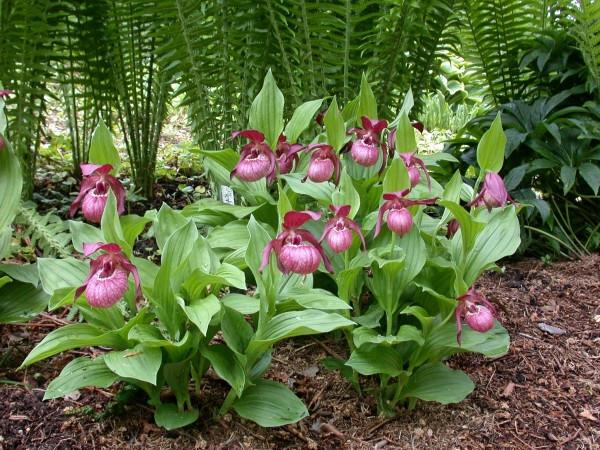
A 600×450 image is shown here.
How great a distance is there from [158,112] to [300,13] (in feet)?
2.39

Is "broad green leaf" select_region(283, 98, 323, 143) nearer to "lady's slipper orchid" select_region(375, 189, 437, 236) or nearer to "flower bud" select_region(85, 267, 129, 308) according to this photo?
"lady's slipper orchid" select_region(375, 189, 437, 236)

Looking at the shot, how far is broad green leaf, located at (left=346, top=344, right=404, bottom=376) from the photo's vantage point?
4.42 ft

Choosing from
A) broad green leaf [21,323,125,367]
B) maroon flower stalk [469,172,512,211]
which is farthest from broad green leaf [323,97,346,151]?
broad green leaf [21,323,125,367]

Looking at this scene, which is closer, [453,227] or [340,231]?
[340,231]

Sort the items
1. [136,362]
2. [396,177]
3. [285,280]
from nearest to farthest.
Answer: [136,362] → [396,177] → [285,280]

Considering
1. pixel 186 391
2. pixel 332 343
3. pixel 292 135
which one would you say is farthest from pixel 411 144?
pixel 186 391

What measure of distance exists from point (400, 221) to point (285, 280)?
12.5 inches

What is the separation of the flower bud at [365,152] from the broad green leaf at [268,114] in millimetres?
211

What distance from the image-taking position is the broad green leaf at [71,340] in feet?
3.81

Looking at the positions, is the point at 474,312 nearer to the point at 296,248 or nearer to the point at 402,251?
the point at 402,251

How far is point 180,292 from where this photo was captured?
125 centimetres

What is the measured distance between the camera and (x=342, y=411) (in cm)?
148

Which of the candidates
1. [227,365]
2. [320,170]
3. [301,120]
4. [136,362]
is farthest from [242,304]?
[301,120]

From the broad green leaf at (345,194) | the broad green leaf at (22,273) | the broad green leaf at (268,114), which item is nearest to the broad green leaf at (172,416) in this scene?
the broad green leaf at (22,273)
